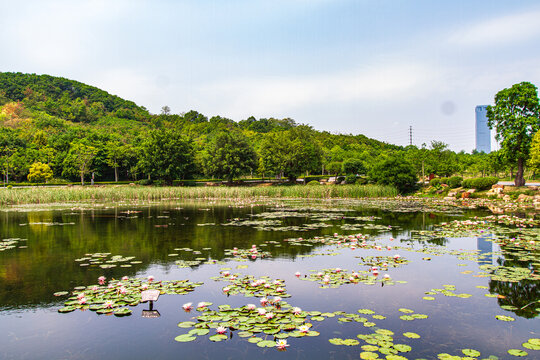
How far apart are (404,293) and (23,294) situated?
6412 millimetres

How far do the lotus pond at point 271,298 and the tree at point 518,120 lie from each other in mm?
28458

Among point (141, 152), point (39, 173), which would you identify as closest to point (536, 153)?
point (141, 152)

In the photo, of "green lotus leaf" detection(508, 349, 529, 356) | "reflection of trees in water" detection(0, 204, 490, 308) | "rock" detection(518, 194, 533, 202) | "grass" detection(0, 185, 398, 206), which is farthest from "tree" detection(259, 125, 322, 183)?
"green lotus leaf" detection(508, 349, 529, 356)

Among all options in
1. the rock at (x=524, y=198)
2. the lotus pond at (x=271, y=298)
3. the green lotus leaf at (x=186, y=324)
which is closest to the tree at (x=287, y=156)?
the rock at (x=524, y=198)

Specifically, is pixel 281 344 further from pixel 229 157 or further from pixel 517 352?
pixel 229 157

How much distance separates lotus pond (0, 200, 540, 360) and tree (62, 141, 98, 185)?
49.8 metres

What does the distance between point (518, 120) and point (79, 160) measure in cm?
5867

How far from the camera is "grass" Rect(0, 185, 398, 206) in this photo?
92.3 ft

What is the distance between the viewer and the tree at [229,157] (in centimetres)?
5166

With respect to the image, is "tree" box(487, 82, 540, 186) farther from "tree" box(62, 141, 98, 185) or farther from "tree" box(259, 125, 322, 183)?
"tree" box(62, 141, 98, 185)

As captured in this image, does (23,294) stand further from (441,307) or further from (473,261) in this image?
(473,261)

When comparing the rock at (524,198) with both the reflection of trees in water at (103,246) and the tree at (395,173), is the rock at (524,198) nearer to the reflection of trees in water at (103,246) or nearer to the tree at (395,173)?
the tree at (395,173)

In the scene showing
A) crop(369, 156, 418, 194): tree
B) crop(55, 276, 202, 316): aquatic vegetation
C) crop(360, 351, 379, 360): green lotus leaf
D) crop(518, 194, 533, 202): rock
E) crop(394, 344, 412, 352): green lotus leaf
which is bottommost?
crop(518, 194, 533, 202): rock

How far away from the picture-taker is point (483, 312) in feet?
16.6
